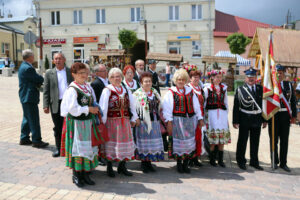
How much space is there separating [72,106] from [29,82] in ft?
8.24

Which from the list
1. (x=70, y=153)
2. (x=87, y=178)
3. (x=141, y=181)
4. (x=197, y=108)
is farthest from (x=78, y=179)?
(x=197, y=108)

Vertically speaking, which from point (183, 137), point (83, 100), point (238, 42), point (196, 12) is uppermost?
point (196, 12)

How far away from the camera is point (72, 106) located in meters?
4.11

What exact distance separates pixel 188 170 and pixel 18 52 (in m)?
42.3

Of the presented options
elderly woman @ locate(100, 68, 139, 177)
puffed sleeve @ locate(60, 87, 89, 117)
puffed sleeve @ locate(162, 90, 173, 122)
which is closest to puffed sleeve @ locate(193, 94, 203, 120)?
puffed sleeve @ locate(162, 90, 173, 122)

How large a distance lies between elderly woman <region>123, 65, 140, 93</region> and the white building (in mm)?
26001

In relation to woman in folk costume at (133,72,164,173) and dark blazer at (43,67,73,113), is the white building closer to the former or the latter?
dark blazer at (43,67,73,113)

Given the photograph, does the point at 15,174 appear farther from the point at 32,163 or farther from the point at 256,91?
the point at 256,91

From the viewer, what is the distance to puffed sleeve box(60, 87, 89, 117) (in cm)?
412

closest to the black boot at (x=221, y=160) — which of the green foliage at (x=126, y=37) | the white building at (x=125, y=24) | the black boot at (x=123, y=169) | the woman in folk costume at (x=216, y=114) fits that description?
the woman in folk costume at (x=216, y=114)

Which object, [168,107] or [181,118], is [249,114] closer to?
[181,118]

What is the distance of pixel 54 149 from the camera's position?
6.23 metres

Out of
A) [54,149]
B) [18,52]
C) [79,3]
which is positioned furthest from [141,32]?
[54,149]

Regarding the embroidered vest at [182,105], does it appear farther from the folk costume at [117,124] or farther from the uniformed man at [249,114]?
the uniformed man at [249,114]
